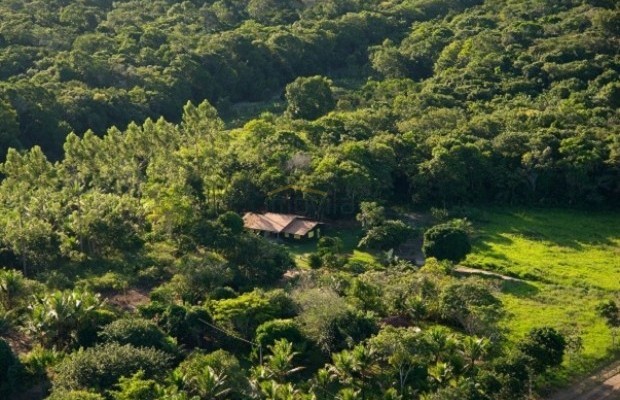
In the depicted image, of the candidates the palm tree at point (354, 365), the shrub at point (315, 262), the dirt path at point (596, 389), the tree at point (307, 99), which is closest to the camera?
the palm tree at point (354, 365)

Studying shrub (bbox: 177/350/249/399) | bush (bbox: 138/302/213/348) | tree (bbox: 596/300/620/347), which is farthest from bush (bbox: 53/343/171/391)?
tree (bbox: 596/300/620/347)

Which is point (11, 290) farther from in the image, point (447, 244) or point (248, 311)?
point (447, 244)

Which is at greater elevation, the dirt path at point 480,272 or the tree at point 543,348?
the tree at point 543,348

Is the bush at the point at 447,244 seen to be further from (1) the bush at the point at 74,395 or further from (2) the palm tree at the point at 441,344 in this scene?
(1) the bush at the point at 74,395

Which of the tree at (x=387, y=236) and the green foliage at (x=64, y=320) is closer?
the green foliage at (x=64, y=320)

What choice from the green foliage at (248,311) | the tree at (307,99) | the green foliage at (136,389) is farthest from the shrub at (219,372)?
the tree at (307,99)

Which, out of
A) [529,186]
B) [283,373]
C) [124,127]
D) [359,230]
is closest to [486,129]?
[529,186]
